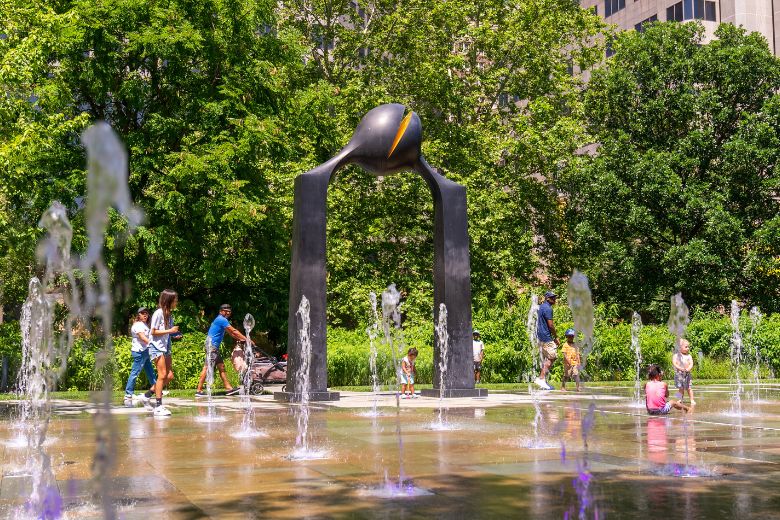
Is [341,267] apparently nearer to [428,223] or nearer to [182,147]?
[428,223]

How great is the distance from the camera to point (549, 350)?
63.6 feet

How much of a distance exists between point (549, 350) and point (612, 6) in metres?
49.5

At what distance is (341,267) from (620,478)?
25930 millimetres

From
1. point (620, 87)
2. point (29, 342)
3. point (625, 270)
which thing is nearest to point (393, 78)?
point (620, 87)

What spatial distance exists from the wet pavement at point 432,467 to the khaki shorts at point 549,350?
7.11 metres

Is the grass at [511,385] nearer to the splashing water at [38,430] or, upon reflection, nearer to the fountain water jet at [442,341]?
the fountain water jet at [442,341]

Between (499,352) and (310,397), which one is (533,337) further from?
(310,397)

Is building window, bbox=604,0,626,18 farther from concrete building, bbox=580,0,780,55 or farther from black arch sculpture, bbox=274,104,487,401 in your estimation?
black arch sculpture, bbox=274,104,487,401

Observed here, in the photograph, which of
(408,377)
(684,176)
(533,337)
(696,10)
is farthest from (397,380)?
(696,10)

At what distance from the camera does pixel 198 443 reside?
8.80 m

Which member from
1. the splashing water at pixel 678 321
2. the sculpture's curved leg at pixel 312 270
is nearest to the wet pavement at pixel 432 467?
the splashing water at pixel 678 321

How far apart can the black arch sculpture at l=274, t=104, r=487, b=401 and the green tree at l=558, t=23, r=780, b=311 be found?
1920 cm

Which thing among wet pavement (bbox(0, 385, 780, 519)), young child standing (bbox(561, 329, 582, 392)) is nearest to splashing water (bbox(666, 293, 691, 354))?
wet pavement (bbox(0, 385, 780, 519))

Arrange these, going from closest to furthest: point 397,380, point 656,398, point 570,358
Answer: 1. point 656,398
2. point 397,380
3. point 570,358
